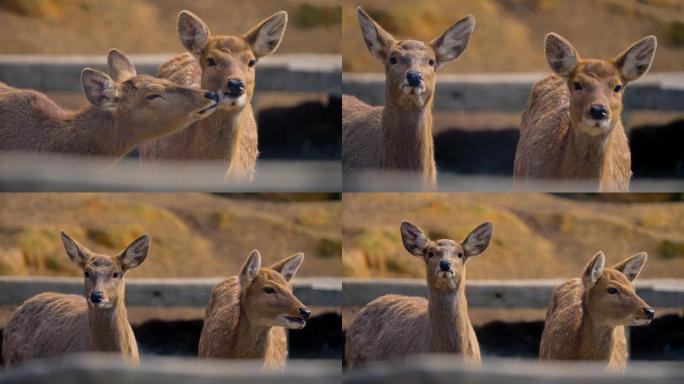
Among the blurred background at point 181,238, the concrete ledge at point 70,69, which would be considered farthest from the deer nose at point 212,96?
the blurred background at point 181,238

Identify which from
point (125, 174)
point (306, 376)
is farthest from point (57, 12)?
point (306, 376)

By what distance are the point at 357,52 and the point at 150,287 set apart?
52.8 inches

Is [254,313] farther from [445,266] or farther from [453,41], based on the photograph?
[453,41]

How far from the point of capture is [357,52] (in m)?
5.12

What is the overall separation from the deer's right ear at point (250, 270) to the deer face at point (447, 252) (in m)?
0.63

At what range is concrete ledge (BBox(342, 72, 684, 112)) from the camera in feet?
16.6

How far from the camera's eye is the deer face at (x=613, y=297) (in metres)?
5.02

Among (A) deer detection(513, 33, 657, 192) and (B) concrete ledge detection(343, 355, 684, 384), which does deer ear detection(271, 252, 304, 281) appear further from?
(B) concrete ledge detection(343, 355, 684, 384)

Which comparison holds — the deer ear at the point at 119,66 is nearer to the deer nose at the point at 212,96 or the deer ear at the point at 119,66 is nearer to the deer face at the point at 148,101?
the deer face at the point at 148,101

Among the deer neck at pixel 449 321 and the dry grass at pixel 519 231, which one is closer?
the deer neck at pixel 449 321

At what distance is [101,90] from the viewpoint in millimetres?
4867

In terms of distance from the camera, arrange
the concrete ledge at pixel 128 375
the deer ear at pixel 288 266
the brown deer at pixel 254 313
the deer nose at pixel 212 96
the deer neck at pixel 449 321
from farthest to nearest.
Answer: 1. the deer ear at pixel 288 266
2. the brown deer at pixel 254 313
3. the deer neck at pixel 449 321
4. the deer nose at pixel 212 96
5. the concrete ledge at pixel 128 375

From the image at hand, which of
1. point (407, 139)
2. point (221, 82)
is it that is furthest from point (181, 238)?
point (407, 139)

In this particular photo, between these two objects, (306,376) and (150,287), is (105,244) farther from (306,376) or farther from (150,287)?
(306,376)
